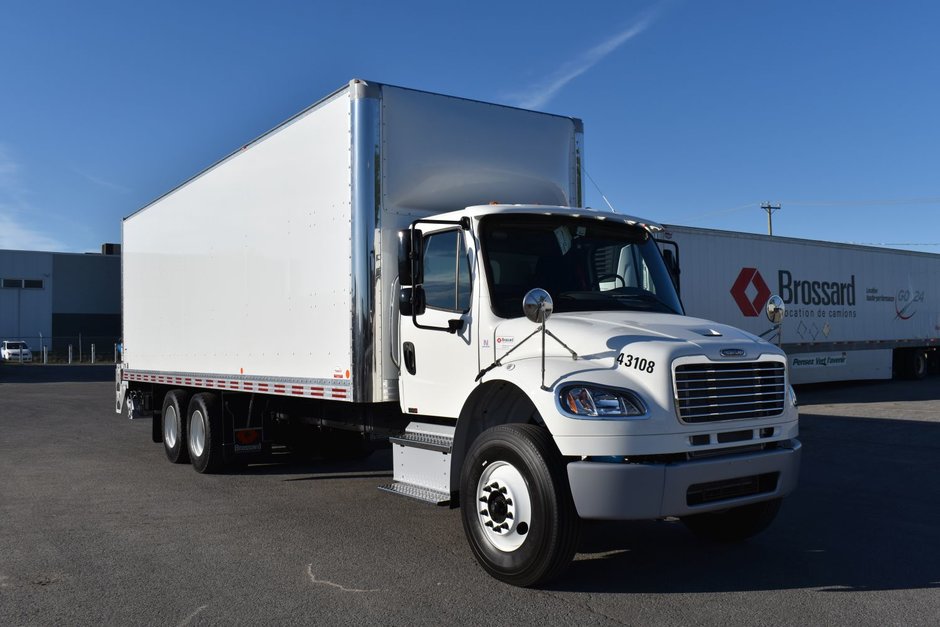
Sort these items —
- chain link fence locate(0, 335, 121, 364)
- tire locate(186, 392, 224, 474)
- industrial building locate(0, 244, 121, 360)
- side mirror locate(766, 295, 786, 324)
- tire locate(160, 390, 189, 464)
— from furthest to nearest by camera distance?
1. industrial building locate(0, 244, 121, 360)
2. chain link fence locate(0, 335, 121, 364)
3. tire locate(160, 390, 189, 464)
4. tire locate(186, 392, 224, 474)
5. side mirror locate(766, 295, 786, 324)

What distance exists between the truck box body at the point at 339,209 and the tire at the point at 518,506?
1.78m

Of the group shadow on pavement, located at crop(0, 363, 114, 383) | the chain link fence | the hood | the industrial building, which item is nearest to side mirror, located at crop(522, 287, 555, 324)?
the hood

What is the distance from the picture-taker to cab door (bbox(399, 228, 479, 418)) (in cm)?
643

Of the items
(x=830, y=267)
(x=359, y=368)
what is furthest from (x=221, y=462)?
(x=830, y=267)

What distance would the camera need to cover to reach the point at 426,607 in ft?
16.7

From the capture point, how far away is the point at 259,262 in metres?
9.27

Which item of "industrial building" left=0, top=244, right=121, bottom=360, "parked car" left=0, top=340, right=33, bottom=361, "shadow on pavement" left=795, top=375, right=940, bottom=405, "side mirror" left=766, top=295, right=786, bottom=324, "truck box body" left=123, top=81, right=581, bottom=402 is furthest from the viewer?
"industrial building" left=0, top=244, right=121, bottom=360

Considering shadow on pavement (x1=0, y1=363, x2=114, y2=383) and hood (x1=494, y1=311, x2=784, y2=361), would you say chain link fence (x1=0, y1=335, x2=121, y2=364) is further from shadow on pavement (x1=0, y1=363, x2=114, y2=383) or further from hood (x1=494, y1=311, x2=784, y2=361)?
hood (x1=494, y1=311, x2=784, y2=361)

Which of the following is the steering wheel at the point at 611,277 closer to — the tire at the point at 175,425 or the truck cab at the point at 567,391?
the truck cab at the point at 567,391

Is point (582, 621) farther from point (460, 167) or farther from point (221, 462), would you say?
point (221, 462)

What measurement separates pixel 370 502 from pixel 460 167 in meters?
3.50

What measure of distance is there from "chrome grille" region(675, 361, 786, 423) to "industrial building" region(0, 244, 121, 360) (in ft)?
173

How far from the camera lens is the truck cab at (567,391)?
5176 mm

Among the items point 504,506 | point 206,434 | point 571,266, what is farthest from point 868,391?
point 504,506
